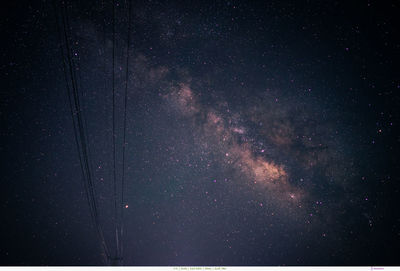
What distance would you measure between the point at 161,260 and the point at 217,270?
40808 millimetres

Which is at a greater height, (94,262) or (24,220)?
(24,220)

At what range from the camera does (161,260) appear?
1476 inches

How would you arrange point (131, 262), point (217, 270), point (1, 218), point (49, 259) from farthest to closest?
point (49, 259) < point (131, 262) < point (1, 218) < point (217, 270)

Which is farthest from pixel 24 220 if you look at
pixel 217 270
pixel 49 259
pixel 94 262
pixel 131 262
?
pixel 217 270

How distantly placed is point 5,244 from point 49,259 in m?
8.79

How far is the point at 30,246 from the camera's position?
39.2 metres

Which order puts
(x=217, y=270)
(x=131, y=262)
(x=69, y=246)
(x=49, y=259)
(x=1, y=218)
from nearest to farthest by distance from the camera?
(x=217, y=270) < (x=1, y=218) < (x=131, y=262) < (x=49, y=259) < (x=69, y=246)

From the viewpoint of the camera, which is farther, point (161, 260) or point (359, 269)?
point (161, 260)

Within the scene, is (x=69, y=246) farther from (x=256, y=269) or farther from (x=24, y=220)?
(x=256, y=269)

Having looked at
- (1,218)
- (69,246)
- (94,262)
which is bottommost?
(94,262)

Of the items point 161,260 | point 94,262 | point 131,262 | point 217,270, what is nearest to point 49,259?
point 94,262

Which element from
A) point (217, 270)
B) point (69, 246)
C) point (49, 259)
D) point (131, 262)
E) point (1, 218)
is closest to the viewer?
point (217, 270)

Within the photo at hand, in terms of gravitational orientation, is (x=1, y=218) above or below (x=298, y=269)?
above

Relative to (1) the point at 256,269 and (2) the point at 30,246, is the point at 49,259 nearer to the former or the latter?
(2) the point at 30,246
